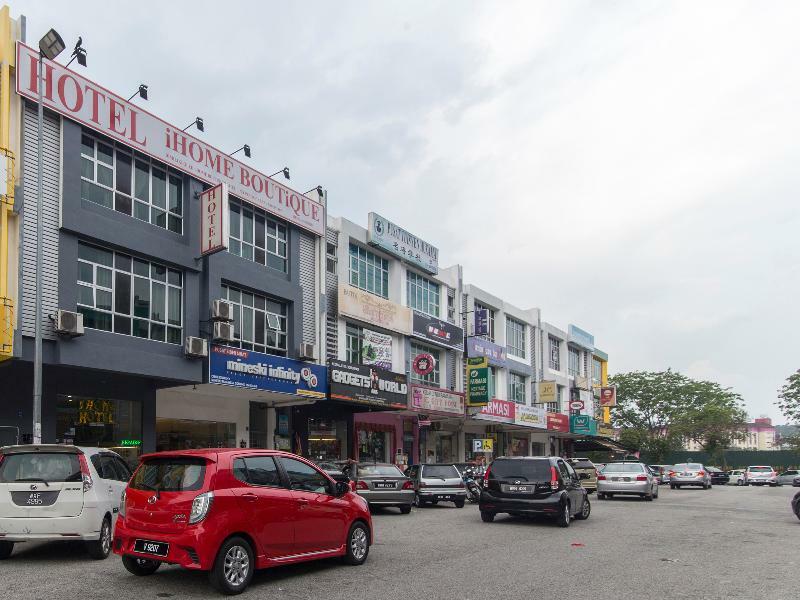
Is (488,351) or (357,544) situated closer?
(357,544)

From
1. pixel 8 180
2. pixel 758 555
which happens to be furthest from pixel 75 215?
pixel 758 555

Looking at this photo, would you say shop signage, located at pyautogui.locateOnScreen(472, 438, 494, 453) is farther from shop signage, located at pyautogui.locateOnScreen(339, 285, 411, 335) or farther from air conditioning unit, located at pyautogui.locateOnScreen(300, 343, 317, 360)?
air conditioning unit, located at pyautogui.locateOnScreen(300, 343, 317, 360)

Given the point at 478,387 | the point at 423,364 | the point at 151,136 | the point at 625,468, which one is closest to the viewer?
the point at 151,136

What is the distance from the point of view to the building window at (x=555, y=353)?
56.2m

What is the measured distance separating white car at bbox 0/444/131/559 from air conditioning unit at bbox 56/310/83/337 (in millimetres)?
7550

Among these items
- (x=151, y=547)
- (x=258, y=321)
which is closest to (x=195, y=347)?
(x=258, y=321)

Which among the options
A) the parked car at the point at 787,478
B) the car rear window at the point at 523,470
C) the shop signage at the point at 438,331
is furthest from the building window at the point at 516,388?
the car rear window at the point at 523,470

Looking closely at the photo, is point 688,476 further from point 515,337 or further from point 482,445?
point 515,337

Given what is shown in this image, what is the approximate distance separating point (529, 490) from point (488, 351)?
27.2m

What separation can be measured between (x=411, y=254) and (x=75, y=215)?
60.0 ft

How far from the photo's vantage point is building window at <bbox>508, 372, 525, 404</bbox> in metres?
48.2

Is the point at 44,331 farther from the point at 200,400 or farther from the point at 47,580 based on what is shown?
the point at 47,580

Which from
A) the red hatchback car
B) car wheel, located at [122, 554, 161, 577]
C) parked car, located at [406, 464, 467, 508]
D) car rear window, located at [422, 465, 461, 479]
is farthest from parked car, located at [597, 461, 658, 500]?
car wheel, located at [122, 554, 161, 577]

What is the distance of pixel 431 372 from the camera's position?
38125mm
